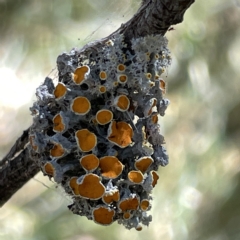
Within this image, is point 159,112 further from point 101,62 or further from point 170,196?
point 170,196

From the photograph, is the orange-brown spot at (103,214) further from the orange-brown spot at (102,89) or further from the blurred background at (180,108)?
the blurred background at (180,108)

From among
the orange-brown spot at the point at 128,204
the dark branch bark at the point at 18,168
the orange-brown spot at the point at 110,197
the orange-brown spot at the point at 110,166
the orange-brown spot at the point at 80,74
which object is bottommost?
the orange-brown spot at the point at 128,204

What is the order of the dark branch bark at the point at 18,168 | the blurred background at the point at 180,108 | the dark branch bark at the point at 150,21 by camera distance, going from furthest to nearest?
the blurred background at the point at 180,108
the dark branch bark at the point at 18,168
the dark branch bark at the point at 150,21

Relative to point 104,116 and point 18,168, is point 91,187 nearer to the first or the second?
point 104,116

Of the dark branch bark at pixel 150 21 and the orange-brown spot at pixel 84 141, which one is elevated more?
the dark branch bark at pixel 150 21

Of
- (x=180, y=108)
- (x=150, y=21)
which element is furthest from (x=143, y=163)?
(x=180, y=108)

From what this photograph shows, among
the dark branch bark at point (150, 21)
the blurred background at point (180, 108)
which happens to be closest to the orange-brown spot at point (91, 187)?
the dark branch bark at point (150, 21)

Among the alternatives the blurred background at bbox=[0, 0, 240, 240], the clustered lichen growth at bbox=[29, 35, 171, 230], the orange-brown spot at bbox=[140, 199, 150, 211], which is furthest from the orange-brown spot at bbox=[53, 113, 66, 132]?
the blurred background at bbox=[0, 0, 240, 240]

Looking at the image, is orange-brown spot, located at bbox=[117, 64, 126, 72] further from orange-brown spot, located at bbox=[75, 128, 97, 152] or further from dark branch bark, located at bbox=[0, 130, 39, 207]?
dark branch bark, located at bbox=[0, 130, 39, 207]
